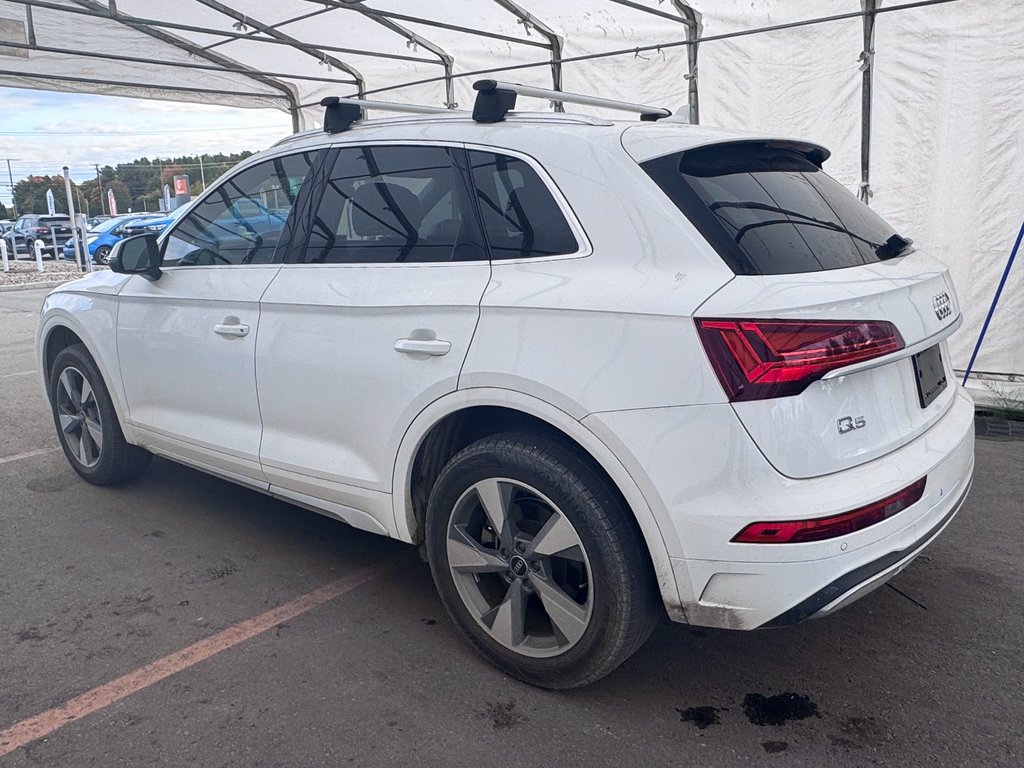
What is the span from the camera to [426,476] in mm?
3031

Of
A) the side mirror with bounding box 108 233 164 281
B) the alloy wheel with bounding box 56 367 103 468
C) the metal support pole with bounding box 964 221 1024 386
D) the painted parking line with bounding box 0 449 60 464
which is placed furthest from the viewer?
the metal support pole with bounding box 964 221 1024 386

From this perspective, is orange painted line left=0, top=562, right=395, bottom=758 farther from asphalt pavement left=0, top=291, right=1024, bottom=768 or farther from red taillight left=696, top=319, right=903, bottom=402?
red taillight left=696, top=319, right=903, bottom=402

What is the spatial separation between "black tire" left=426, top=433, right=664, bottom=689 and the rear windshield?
75 cm

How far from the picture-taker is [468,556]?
2.85 metres

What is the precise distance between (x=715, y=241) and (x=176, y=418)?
106 inches

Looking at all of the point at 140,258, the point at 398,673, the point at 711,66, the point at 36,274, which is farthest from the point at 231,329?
the point at 36,274

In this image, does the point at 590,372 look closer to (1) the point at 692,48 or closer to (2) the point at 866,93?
(2) the point at 866,93

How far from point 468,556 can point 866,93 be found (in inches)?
225

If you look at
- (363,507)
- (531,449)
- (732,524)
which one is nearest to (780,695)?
(732,524)

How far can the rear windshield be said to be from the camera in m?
2.44

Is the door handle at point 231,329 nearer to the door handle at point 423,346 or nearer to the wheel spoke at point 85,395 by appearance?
the door handle at point 423,346

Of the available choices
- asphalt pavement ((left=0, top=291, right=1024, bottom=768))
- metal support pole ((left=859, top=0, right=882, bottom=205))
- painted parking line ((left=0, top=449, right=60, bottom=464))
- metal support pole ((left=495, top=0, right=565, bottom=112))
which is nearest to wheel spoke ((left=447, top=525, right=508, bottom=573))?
asphalt pavement ((left=0, top=291, right=1024, bottom=768))

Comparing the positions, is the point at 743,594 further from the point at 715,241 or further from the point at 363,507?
the point at 363,507

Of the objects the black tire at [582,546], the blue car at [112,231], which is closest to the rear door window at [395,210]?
the black tire at [582,546]
